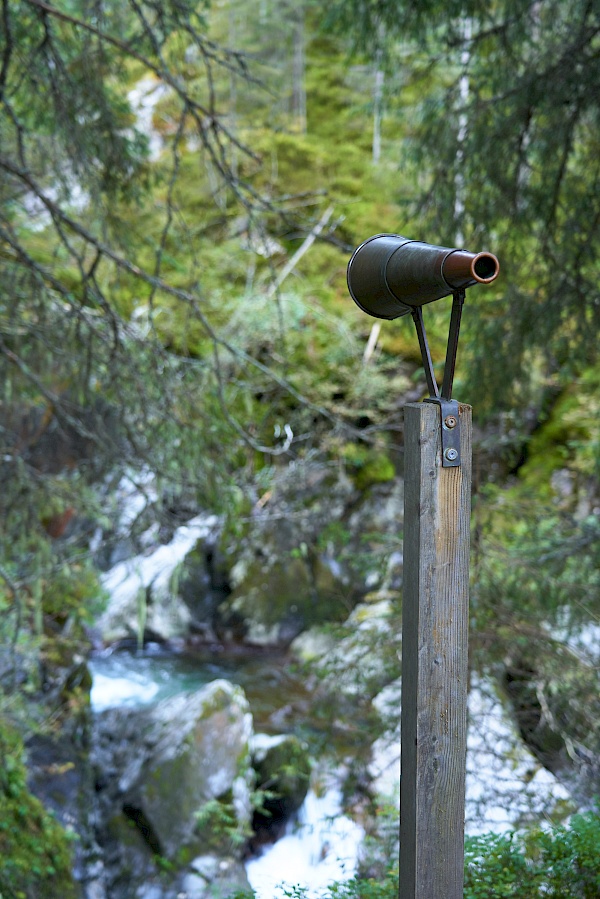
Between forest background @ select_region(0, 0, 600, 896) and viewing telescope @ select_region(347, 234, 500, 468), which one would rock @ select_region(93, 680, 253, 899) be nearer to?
forest background @ select_region(0, 0, 600, 896)

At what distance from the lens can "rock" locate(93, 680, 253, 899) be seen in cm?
462

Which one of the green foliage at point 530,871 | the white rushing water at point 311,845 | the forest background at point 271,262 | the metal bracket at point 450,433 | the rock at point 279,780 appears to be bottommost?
the green foliage at point 530,871

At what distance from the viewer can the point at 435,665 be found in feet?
5.26

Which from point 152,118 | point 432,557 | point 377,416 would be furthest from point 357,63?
point 432,557

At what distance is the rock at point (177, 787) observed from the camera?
4617 millimetres

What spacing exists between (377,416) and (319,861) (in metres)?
5.16

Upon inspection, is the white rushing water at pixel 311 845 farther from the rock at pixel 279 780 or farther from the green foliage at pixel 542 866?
the green foliage at pixel 542 866

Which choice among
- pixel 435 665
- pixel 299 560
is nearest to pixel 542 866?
pixel 435 665

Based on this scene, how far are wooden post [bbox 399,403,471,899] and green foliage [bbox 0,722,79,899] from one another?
2937 millimetres

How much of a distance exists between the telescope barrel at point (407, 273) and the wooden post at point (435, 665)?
238mm

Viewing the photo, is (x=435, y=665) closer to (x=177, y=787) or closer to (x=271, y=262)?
(x=271, y=262)

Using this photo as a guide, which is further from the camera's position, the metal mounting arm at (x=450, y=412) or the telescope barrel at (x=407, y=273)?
the metal mounting arm at (x=450, y=412)

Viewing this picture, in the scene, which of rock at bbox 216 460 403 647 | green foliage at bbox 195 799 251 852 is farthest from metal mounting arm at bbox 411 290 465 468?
rock at bbox 216 460 403 647

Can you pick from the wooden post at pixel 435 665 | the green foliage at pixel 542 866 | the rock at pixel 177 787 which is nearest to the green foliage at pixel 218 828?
the rock at pixel 177 787
